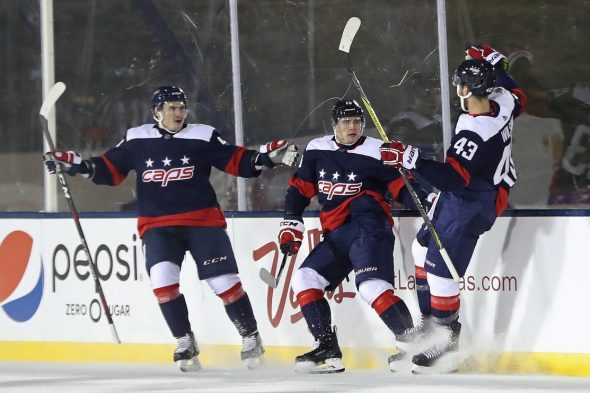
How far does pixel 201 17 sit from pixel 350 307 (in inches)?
67.7

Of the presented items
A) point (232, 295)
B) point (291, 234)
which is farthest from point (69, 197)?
point (291, 234)

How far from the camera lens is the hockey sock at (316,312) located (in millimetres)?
6102

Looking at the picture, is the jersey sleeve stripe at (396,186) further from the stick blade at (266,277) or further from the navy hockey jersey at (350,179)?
the stick blade at (266,277)

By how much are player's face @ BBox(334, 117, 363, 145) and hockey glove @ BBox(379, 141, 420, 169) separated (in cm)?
38

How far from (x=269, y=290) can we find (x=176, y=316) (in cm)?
49

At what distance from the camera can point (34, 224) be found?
7246 mm

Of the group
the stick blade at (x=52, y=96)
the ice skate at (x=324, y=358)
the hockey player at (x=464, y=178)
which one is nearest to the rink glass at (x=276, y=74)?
the hockey player at (x=464, y=178)

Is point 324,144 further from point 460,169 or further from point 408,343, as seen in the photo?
point 408,343

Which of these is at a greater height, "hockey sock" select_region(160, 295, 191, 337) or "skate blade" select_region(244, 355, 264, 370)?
"hockey sock" select_region(160, 295, 191, 337)

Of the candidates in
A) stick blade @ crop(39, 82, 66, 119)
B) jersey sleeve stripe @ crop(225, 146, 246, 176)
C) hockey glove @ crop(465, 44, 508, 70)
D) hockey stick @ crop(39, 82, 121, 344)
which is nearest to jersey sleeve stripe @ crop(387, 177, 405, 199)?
hockey glove @ crop(465, 44, 508, 70)

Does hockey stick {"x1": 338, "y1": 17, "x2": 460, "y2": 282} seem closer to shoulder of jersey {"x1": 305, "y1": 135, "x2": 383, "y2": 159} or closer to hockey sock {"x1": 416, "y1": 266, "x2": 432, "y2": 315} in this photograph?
shoulder of jersey {"x1": 305, "y1": 135, "x2": 383, "y2": 159}

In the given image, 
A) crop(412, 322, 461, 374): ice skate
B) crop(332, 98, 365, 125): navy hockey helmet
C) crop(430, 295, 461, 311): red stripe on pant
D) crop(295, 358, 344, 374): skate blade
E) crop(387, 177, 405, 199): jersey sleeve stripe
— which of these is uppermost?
crop(332, 98, 365, 125): navy hockey helmet

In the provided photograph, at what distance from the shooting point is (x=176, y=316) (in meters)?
6.42

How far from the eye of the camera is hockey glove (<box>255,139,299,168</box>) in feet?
20.3
